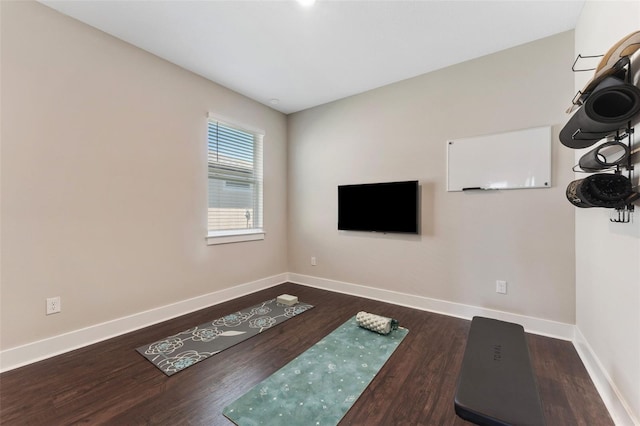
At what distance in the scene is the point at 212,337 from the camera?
2.46m

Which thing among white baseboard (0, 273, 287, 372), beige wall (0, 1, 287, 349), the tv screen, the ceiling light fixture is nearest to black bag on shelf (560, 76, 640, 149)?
the tv screen

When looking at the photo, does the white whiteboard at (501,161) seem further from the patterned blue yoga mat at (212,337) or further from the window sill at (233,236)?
Result: the window sill at (233,236)

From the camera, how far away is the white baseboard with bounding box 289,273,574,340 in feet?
8.11

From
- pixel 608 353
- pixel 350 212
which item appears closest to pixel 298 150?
pixel 350 212

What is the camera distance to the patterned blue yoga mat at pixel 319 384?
1517mm

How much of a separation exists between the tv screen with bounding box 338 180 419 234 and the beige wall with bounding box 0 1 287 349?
1822mm

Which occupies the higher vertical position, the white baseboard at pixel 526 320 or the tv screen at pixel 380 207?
the tv screen at pixel 380 207

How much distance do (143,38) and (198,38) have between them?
20.9 inches

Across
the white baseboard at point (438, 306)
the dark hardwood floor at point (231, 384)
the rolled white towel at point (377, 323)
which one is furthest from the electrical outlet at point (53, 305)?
the white baseboard at point (438, 306)

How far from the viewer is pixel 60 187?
2.22 m

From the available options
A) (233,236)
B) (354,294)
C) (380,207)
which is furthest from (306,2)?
(354,294)

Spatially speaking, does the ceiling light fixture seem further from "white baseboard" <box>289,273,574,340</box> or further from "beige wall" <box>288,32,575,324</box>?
"white baseboard" <box>289,273,574,340</box>

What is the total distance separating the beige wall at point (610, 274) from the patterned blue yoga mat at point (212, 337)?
2.48m

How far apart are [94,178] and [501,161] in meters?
3.90
